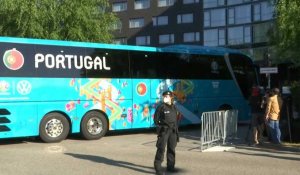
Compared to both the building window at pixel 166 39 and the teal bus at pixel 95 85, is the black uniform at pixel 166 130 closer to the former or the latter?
the teal bus at pixel 95 85

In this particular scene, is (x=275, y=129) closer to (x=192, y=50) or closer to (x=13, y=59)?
(x=192, y=50)

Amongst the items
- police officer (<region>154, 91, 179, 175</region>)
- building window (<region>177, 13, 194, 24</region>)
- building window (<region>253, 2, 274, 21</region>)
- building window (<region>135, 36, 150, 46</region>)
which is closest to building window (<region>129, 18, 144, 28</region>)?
building window (<region>135, 36, 150, 46</region>)

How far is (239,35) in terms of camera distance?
7038 cm

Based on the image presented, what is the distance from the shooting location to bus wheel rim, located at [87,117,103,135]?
17.2 metres

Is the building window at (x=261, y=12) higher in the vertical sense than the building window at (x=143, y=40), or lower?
higher

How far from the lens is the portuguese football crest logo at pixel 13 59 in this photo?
15289 millimetres

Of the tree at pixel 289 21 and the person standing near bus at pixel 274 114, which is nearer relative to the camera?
the person standing near bus at pixel 274 114

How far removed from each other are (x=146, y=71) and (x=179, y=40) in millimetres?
61142

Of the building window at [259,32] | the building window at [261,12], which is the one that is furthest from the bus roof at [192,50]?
the building window at [261,12]

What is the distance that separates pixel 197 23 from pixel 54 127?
2457 inches

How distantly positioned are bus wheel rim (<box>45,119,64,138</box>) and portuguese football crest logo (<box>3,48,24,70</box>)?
2.09 metres

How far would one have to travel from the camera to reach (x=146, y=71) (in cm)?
1878

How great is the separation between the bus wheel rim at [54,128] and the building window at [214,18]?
58.7 metres

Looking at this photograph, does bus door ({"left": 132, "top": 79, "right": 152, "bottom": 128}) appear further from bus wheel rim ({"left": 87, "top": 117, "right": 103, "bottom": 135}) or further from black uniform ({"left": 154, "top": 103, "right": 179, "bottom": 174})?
black uniform ({"left": 154, "top": 103, "right": 179, "bottom": 174})
